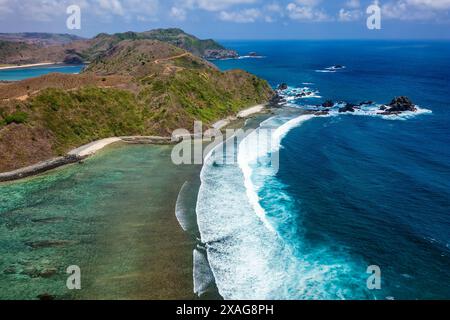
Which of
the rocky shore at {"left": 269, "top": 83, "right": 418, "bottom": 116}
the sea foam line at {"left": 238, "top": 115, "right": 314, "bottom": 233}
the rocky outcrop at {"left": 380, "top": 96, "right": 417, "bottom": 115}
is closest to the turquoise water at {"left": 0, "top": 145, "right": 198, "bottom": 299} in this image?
the sea foam line at {"left": 238, "top": 115, "right": 314, "bottom": 233}

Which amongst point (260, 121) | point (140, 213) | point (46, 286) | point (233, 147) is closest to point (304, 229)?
point (140, 213)

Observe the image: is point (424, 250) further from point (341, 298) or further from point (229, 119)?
point (229, 119)

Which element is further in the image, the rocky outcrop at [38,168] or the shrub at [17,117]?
the shrub at [17,117]

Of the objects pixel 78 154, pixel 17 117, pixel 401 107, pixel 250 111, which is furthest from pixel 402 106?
pixel 17 117

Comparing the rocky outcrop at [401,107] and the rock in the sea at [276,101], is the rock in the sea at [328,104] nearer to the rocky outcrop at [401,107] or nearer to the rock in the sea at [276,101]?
the rock in the sea at [276,101]

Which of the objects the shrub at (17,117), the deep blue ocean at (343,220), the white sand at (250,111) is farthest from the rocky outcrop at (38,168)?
the white sand at (250,111)

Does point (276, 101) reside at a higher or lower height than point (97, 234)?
higher

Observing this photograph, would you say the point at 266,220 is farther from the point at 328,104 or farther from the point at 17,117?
the point at 328,104
